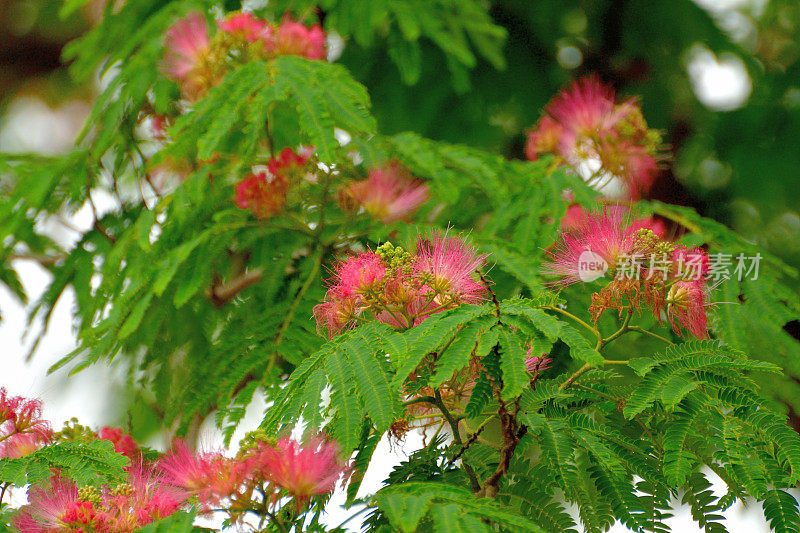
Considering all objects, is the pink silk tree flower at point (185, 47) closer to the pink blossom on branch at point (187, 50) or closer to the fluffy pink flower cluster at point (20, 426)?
the pink blossom on branch at point (187, 50)

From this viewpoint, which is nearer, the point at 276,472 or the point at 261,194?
the point at 276,472

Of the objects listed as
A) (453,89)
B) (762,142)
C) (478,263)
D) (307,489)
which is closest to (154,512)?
(307,489)

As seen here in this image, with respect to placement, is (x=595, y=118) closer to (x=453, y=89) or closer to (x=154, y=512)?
(x=453, y=89)

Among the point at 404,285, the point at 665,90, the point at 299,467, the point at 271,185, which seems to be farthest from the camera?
the point at 665,90

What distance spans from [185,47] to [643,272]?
188cm

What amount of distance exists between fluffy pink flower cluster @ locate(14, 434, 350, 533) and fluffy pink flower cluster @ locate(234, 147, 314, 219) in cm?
108

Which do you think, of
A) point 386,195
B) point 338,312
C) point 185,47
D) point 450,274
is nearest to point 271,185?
point 386,195

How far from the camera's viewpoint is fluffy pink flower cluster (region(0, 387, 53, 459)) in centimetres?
249

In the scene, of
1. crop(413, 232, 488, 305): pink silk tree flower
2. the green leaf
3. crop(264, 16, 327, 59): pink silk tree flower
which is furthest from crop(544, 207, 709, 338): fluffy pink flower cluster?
crop(264, 16, 327, 59): pink silk tree flower

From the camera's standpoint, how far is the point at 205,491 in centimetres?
212

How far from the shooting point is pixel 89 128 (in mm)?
3549

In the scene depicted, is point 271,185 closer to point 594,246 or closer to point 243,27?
point 243,27

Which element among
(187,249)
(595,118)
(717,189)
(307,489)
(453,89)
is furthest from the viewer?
(717,189)

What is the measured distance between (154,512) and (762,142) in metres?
3.84
